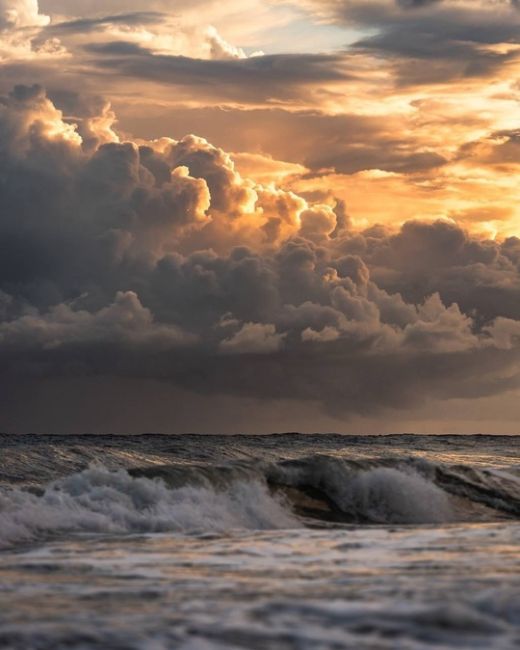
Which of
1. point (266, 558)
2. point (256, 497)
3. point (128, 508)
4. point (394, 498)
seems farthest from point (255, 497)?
point (266, 558)

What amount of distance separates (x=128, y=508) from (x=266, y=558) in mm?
6697

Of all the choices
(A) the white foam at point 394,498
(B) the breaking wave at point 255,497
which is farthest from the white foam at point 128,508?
(A) the white foam at point 394,498

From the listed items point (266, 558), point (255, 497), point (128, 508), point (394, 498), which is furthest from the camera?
point (394, 498)

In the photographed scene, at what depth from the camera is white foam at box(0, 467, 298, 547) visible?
1991 centimetres

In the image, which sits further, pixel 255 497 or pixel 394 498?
pixel 394 498

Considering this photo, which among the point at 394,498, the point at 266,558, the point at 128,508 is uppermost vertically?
the point at 394,498

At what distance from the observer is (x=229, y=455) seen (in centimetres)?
4819

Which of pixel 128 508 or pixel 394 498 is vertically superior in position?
pixel 394 498

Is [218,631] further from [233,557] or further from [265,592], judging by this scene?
[233,557]

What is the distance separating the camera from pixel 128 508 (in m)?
21.9

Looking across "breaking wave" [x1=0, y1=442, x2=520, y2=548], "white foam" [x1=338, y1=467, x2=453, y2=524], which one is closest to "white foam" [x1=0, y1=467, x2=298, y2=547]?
"breaking wave" [x1=0, y1=442, x2=520, y2=548]

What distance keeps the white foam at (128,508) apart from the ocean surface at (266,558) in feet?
0.16

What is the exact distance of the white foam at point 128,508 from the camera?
19906 millimetres

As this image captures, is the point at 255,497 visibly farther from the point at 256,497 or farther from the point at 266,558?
the point at 266,558
